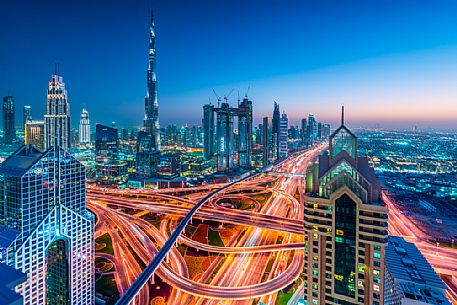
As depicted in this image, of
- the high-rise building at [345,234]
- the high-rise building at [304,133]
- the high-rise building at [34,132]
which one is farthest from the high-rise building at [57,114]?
the high-rise building at [304,133]

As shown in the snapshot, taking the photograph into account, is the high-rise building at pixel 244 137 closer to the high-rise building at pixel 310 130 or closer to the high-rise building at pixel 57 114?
the high-rise building at pixel 57 114

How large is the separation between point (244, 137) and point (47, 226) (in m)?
74.0

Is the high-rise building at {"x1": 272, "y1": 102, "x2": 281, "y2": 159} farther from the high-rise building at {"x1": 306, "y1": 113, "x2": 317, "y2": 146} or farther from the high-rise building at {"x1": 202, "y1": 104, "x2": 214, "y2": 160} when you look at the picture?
the high-rise building at {"x1": 306, "y1": 113, "x2": 317, "y2": 146}

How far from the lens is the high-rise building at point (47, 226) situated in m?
16.0

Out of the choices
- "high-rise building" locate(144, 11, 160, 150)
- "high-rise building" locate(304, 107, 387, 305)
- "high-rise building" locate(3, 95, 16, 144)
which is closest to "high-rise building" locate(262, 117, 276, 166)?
"high-rise building" locate(144, 11, 160, 150)

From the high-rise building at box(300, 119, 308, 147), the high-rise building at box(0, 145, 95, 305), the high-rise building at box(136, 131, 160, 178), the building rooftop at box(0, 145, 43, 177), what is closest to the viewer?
the high-rise building at box(0, 145, 95, 305)

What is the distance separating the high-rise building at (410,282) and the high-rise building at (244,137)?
67.9 m

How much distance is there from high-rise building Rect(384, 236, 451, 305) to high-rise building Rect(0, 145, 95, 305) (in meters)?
19.5

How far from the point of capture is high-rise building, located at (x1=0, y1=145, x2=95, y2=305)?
16.0 m

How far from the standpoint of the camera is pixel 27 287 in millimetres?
16172

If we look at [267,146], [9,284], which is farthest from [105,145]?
[9,284]

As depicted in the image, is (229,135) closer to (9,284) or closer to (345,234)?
(345,234)

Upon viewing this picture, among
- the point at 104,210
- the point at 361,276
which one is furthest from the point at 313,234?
the point at 104,210

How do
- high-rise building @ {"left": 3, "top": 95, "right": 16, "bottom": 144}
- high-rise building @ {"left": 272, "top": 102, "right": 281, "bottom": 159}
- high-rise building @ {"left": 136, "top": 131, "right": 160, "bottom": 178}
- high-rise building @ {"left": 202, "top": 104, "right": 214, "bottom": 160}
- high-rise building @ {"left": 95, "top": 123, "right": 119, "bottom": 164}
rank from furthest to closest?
1. high-rise building @ {"left": 272, "top": 102, "right": 281, "bottom": 159}
2. high-rise building @ {"left": 202, "top": 104, "right": 214, "bottom": 160}
3. high-rise building @ {"left": 95, "top": 123, "right": 119, "bottom": 164}
4. high-rise building @ {"left": 3, "top": 95, "right": 16, "bottom": 144}
5. high-rise building @ {"left": 136, "top": 131, "right": 160, "bottom": 178}
